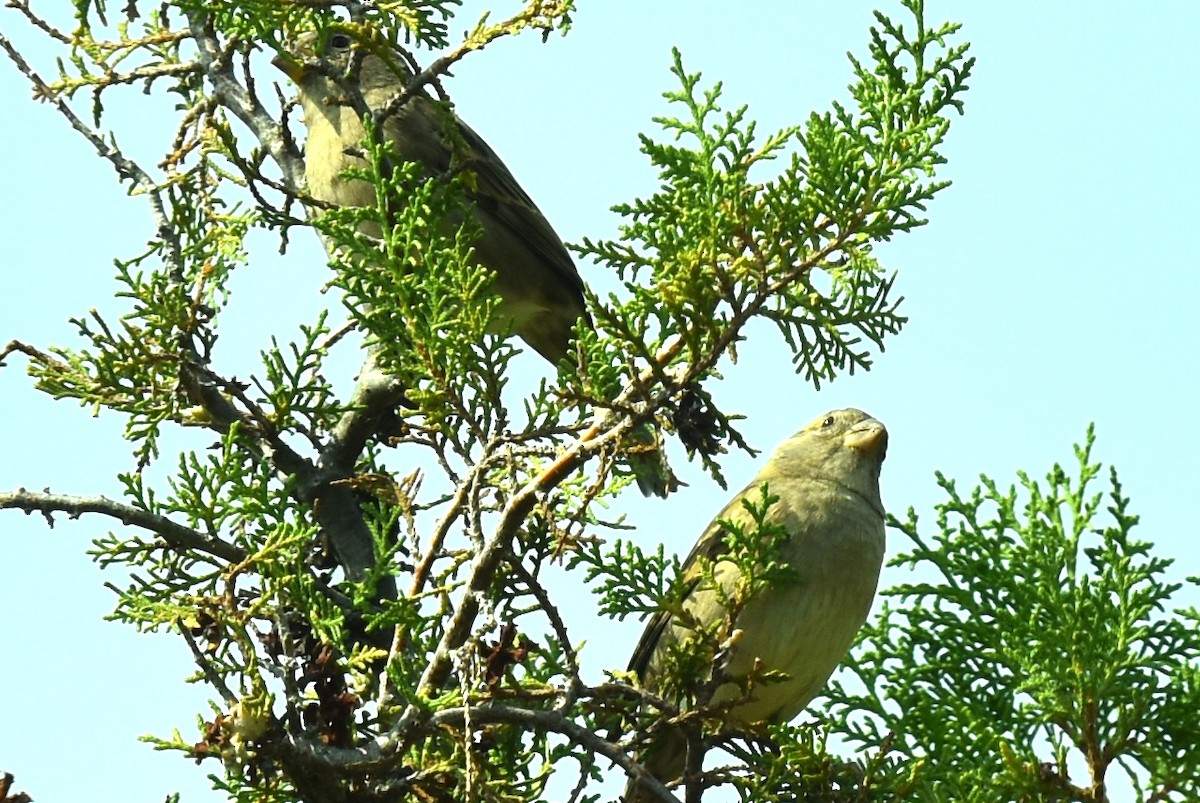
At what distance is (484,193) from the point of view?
640cm

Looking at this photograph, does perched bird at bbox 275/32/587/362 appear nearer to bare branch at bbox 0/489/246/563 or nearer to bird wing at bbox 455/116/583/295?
bird wing at bbox 455/116/583/295

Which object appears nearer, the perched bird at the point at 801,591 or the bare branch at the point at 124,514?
the bare branch at the point at 124,514

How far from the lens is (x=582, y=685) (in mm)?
3764

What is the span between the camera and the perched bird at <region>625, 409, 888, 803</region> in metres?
4.95

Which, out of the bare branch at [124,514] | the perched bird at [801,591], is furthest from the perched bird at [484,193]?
the bare branch at [124,514]

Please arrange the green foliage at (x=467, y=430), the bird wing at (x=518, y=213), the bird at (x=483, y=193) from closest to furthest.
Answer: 1. the green foliage at (x=467, y=430)
2. the bird at (x=483, y=193)
3. the bird wing at (x=518, y=213)

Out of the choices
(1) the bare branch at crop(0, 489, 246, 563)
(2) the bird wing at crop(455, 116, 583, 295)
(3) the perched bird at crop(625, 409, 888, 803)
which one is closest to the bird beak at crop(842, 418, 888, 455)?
(3) the perched bird at crop(625, 409, 888, 803)

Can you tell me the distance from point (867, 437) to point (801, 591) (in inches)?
42.7

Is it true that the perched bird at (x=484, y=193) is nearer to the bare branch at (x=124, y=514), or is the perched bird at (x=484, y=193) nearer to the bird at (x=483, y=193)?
the bird at (x=483, y=193)

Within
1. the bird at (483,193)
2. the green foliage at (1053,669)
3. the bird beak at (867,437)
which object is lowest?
the green foliage at (1053,669)

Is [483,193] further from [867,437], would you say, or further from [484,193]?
[867,437]

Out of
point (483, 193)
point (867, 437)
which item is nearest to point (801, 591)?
point (867, 437)

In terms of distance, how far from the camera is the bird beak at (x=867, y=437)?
19.3 feet

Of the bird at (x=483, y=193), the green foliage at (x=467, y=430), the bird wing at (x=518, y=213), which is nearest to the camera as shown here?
the green foliage at (x=467, y=430)
